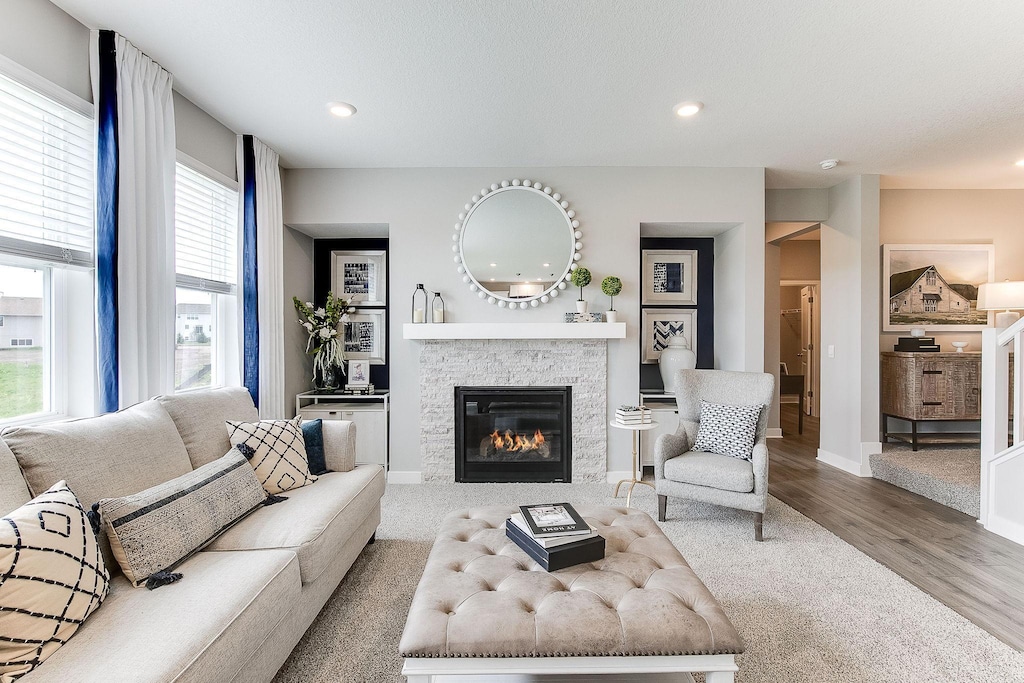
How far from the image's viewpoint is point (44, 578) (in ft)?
3.83

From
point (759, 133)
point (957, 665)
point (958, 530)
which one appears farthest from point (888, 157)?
point (957, 665)

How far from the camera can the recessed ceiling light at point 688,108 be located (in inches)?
112

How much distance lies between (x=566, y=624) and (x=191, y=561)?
4.11 feet

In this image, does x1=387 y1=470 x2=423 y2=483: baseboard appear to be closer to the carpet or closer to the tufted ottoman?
the tufted ottoman

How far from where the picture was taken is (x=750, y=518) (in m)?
3.14

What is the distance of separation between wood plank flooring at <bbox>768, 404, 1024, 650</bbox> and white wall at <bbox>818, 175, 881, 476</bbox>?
324mm

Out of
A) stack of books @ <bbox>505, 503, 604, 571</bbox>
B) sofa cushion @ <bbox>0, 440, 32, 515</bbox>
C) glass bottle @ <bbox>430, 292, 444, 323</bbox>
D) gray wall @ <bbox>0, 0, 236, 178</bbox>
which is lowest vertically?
stack of books @ <bbox>505, 503, 604, 571</bbox>

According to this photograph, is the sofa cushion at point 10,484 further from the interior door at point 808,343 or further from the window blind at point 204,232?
the interior door at point 808,343

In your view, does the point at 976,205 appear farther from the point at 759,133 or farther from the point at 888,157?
the point at 759,133

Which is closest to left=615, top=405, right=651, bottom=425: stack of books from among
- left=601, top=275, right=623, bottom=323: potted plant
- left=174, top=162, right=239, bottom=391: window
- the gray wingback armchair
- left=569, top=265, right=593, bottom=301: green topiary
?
the gray wingback armchair

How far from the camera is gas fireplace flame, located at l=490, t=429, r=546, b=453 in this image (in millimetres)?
4086

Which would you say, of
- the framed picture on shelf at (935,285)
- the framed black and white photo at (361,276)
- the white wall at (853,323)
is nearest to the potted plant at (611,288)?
the framed black and white photo at (361,276)

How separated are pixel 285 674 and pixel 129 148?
2417mm

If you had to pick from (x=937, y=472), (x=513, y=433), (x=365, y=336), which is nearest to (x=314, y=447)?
(x=513, y=433)
